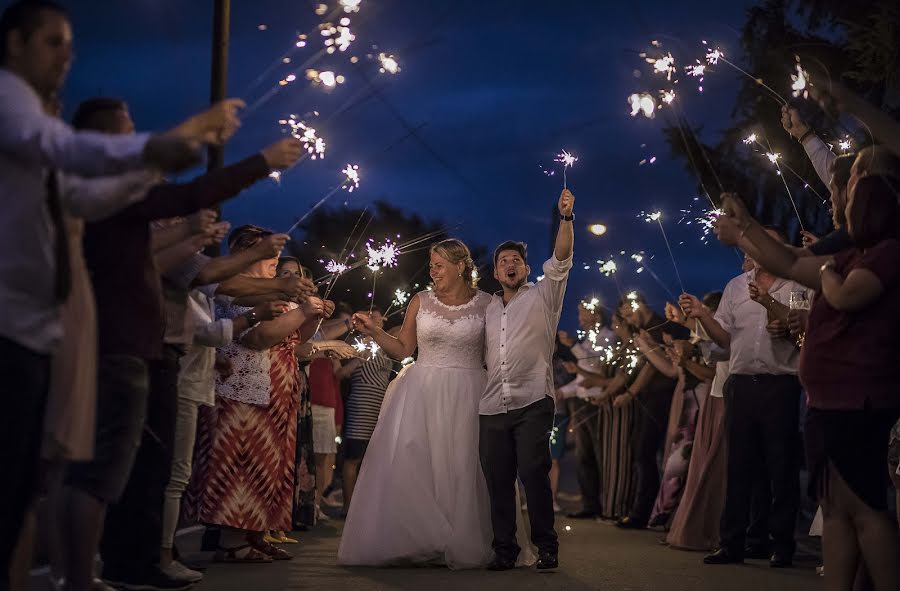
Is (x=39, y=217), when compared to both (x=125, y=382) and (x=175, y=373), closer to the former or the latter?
(x=125, y=382)

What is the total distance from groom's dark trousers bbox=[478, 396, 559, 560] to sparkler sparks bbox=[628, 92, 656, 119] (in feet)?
7.86

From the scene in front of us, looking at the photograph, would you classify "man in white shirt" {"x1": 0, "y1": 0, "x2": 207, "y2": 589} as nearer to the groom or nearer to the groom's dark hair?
the groom

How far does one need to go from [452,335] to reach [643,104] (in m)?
2.56

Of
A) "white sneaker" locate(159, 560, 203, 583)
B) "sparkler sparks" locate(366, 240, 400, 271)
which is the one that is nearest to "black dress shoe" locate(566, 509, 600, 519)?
"sparkler sparks" locate(366, 240, 400, 271)

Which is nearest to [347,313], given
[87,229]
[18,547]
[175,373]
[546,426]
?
[546,426]

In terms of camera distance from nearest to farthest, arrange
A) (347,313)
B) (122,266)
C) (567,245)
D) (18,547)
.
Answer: (18,547) < (122,266) < (567,245) < (347,313)

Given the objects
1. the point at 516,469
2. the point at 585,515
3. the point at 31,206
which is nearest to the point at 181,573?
the point at 516,469

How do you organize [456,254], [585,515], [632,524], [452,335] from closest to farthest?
[452,335] → [456,254] → [632,524] → [585,515]

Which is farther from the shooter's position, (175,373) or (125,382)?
(175,373)

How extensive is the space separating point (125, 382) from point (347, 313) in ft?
35.4

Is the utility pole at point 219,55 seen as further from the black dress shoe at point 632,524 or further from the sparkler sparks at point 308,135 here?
the black dress shoe at point 632,524

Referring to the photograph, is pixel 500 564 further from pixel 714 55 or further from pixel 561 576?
pixel 714 55

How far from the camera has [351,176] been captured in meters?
9.88

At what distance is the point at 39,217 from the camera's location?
167 inches
